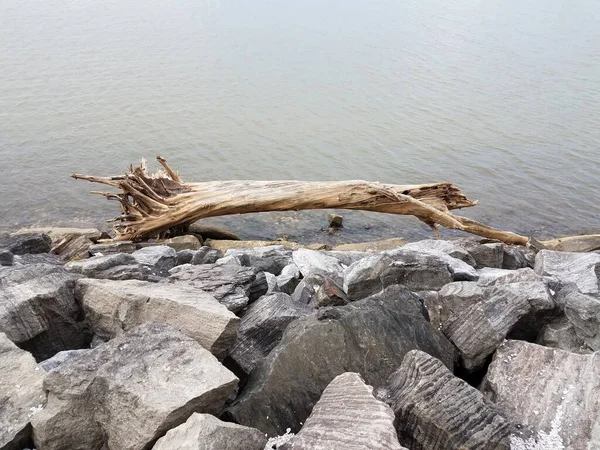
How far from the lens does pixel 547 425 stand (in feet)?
11.7

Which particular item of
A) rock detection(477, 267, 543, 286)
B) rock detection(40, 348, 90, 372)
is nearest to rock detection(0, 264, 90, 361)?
rock detection(40, 348, 90, 372)

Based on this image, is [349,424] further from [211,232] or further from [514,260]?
[211,232]

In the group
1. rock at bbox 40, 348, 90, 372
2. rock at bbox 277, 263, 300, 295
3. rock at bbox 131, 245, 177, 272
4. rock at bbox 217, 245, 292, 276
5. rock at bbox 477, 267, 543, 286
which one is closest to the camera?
rock at bbox 40, 348, 90, 372

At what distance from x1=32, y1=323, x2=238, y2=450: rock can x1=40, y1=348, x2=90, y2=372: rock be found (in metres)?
0.46

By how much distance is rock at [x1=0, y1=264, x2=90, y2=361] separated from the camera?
4.16 metres

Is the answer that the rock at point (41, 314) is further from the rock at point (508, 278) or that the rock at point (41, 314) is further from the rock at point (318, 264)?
the rock at point (508, 278)

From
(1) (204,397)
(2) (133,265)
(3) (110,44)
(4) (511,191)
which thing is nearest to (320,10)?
(3) (110,44)

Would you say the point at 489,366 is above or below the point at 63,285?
below

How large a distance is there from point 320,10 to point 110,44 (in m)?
12.7

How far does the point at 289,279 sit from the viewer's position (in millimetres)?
5836

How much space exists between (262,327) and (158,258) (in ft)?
8.19

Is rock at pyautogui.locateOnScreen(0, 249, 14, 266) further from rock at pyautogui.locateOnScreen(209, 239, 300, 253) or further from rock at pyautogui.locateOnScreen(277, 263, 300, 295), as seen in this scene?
rock at pyautogui.locateOnScreen(209, 239, 300, 253)

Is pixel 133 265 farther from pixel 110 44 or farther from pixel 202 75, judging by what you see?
pixel 110 44

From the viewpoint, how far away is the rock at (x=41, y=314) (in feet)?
13.6
